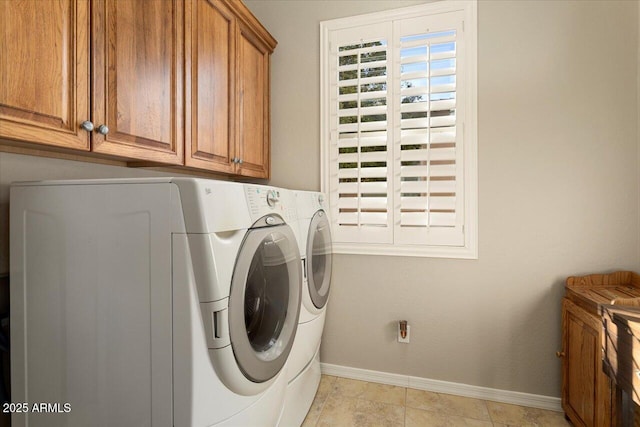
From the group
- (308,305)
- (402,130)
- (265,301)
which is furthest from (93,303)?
(402,130)

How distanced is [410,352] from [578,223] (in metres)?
1.21

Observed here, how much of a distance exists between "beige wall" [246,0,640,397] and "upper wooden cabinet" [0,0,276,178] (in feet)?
3.18

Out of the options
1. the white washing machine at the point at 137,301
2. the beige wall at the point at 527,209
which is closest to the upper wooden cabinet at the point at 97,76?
the white washing machine at the point at 137,301

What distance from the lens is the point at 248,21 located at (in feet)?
6.46

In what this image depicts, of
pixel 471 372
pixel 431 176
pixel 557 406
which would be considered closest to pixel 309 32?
pixel 431 176

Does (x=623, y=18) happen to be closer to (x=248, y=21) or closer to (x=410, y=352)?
(x=248, y=21)

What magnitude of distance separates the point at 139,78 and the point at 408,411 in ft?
6.78

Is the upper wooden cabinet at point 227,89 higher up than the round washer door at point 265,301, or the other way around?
the upper wooden cabinet at point 227,89

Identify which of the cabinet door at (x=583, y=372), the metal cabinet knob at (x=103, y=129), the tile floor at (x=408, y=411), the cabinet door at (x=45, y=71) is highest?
the cabinet door at (x=45, y=71)

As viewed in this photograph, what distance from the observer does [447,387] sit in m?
2.05

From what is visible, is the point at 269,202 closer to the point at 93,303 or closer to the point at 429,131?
the point at 93,303

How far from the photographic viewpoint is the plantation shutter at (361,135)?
2109 millimetres

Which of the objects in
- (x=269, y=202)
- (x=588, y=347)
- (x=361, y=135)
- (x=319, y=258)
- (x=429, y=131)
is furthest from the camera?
(x=361, y=135)

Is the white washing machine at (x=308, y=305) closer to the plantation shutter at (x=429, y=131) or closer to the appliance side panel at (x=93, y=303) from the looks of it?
the plantation shutter at (x=429, y=131)
